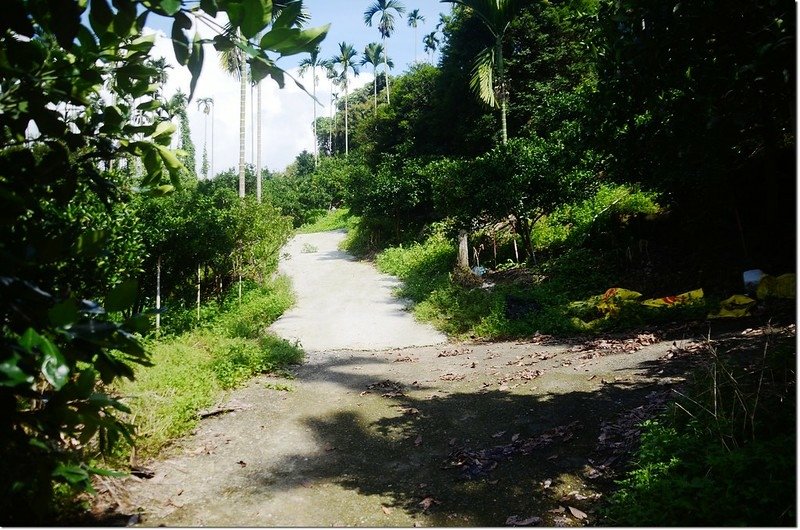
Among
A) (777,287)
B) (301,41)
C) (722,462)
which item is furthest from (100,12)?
(777,287)

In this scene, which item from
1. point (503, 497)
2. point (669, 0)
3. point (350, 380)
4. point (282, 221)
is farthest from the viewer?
point (282, 221)

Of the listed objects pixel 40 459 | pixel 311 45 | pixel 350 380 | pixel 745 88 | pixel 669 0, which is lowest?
pixel 350 380

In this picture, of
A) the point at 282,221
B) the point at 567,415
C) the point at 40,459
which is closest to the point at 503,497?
the point at 567,415

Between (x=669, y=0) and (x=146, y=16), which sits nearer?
(x=146, y=16)

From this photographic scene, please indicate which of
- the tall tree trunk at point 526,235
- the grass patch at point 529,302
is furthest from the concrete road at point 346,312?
the tall tree trunk at point 526,235

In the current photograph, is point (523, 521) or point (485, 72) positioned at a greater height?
point (485, 72)

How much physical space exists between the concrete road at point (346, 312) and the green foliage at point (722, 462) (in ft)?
23.4

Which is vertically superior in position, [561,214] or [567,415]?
[561,214]

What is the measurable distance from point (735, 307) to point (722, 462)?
6.54 metres

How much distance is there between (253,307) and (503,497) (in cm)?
1045

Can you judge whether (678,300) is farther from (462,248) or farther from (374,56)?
(374,56)

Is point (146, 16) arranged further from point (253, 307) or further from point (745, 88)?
point (253, 307)

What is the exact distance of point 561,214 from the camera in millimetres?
16234

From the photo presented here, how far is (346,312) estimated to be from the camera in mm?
13820
